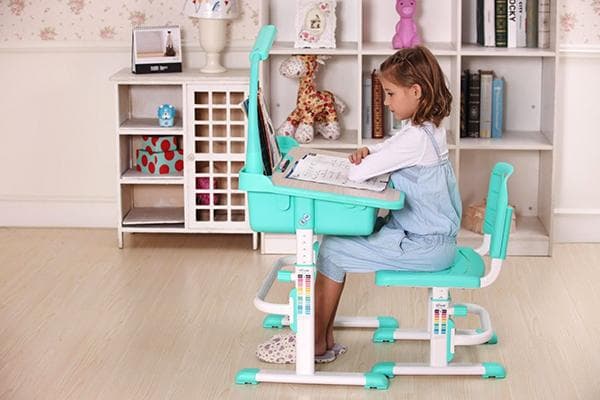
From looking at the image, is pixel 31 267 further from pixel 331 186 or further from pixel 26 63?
pixel 331 186

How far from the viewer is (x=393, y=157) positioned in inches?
113

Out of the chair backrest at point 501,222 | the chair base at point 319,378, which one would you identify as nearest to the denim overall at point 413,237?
the chair backrest at point 501,222

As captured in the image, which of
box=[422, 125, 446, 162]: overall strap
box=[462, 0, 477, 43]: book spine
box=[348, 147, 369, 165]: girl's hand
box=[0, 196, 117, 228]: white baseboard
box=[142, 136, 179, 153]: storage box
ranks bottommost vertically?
box=[0, 196, 117, 228]: white baseboard

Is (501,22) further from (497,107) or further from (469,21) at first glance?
(497,107)

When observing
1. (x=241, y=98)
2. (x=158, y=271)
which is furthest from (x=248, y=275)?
(x=241, y=98)

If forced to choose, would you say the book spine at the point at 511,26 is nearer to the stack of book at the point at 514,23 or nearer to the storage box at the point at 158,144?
the stack of book at the point at 514,23

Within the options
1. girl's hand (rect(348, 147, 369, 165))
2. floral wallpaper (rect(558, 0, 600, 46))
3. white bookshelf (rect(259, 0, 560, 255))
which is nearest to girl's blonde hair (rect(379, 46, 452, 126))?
girl's hand (rect(348, 147, 369, 165))

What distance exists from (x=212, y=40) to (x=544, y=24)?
3.86 feet

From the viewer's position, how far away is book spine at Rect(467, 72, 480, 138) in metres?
4.14

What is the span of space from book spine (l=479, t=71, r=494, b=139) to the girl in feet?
4.12

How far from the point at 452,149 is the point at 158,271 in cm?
111

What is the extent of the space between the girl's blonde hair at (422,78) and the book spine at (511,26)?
1.27 metres

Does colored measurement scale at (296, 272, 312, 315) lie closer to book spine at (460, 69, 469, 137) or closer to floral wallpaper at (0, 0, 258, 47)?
book spine at (460, 69, 469, 137)

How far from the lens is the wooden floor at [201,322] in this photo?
295cm
